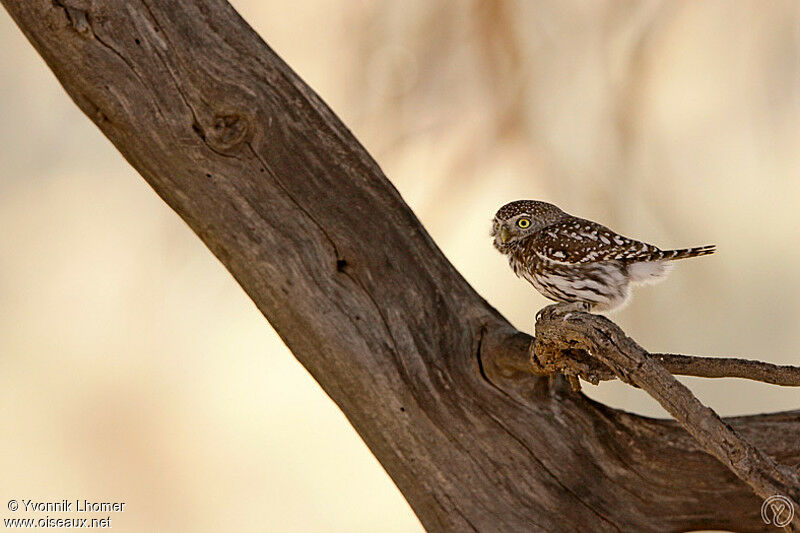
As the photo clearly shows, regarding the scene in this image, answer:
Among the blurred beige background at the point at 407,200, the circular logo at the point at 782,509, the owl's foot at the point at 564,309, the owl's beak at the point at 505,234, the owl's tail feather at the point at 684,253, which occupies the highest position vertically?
the blurred beige background at the point at 407,200

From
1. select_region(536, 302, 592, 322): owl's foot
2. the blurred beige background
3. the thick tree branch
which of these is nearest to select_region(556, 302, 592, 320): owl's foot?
select_region(536, 302, 592, 322): owl's foot

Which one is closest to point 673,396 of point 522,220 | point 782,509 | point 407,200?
point 782,509

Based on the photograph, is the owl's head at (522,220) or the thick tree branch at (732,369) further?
the owl's head at (522,220)

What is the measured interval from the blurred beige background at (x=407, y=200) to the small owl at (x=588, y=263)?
3.65 feet

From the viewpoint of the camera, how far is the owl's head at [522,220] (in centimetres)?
180

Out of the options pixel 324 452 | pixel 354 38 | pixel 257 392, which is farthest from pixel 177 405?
pixel 354 38

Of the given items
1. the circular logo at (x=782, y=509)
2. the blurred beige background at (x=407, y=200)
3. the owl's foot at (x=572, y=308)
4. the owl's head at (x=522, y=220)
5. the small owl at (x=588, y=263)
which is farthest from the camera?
the blurred beige background at (x=407, y=200)

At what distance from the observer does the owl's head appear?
1805 millimetres

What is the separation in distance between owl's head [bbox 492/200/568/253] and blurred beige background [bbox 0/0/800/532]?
3.32 ft

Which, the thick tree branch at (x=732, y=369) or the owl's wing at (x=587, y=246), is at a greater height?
the owl's wing at (x=587, y=246)

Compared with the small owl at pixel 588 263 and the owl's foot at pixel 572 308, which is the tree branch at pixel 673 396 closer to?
the owl's foot at pixel 572 308

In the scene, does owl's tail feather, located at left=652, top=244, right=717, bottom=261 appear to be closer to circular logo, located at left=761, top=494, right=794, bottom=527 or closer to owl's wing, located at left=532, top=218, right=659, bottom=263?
owl's wing, located at left=532, top=218, right=659, bottom=263

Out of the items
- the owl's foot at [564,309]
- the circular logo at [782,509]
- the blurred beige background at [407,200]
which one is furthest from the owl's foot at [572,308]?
the blurred beige background at [407,200]

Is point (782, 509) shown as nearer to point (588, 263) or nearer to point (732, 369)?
point (732, 369)
